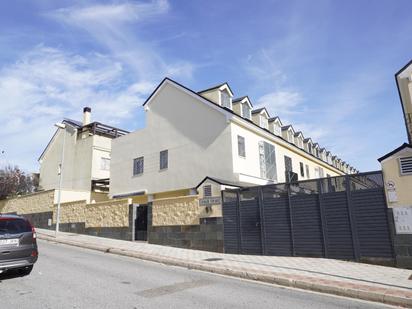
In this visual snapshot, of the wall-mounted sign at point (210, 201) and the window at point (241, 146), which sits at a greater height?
the window at point (241, 146)

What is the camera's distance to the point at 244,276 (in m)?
9.24

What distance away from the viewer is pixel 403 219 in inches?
376

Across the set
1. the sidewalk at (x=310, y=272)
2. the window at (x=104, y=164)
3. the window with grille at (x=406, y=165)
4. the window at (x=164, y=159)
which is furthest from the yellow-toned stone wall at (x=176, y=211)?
the window at (x=104, y=164)

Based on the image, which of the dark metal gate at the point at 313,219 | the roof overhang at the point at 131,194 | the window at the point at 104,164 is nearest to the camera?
the dark metal gate at the point at 313,219

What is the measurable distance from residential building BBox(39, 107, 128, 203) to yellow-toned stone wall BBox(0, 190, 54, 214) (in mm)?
1855

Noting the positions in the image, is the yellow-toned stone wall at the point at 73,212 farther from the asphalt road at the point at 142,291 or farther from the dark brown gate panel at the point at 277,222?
the dark brown gate panel at the point at 277,222

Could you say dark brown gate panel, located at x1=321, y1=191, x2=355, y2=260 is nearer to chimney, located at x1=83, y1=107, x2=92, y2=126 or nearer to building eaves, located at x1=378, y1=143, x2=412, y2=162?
building eaves, located at x1=378, y1=143, x2=412, y2=162

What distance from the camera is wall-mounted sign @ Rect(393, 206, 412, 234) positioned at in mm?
9445

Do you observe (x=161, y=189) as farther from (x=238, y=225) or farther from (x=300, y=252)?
(x=300, y=252)

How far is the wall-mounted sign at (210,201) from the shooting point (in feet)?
46.4

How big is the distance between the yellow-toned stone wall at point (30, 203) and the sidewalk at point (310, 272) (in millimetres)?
14272

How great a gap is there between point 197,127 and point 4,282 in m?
14.4

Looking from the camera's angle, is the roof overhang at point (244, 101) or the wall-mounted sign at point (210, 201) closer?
the wall-mounted sign at point (210, 201)

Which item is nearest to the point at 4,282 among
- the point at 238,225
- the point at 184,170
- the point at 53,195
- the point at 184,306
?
the point at 184,306
